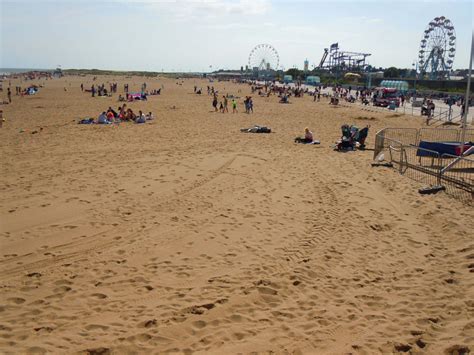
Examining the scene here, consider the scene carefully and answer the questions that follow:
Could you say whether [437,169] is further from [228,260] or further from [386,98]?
[386,98]

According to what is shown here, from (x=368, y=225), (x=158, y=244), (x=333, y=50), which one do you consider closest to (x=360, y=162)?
(x=368, y=225)

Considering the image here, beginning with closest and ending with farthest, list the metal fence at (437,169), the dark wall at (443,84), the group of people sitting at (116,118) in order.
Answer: the metal fence at (437,169) < the group of people sitting at (116,118) < the dark wall at (443,84)

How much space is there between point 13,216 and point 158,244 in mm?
3065

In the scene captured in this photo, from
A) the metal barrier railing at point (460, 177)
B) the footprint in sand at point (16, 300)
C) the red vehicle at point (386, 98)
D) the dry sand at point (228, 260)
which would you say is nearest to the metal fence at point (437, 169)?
the metal barrier railing at point (460, 177)

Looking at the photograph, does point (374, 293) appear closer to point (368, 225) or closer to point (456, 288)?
point (456, 288)

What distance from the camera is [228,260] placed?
220 inches

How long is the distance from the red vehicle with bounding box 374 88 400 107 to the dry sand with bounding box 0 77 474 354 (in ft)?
90.1

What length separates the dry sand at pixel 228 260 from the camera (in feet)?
13.0

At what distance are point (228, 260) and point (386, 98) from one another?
36.2m

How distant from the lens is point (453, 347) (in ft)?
12.2

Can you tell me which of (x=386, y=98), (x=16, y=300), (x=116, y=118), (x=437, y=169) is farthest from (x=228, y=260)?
(x=386, y=98)

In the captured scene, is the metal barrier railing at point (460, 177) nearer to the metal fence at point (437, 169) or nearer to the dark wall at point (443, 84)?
the metal fence at point (437, 169)

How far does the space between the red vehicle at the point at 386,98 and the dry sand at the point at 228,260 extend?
27477 millimetres

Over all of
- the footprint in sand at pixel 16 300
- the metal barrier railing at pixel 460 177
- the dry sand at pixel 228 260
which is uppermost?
the metal barrier railing at pixel 460 177
